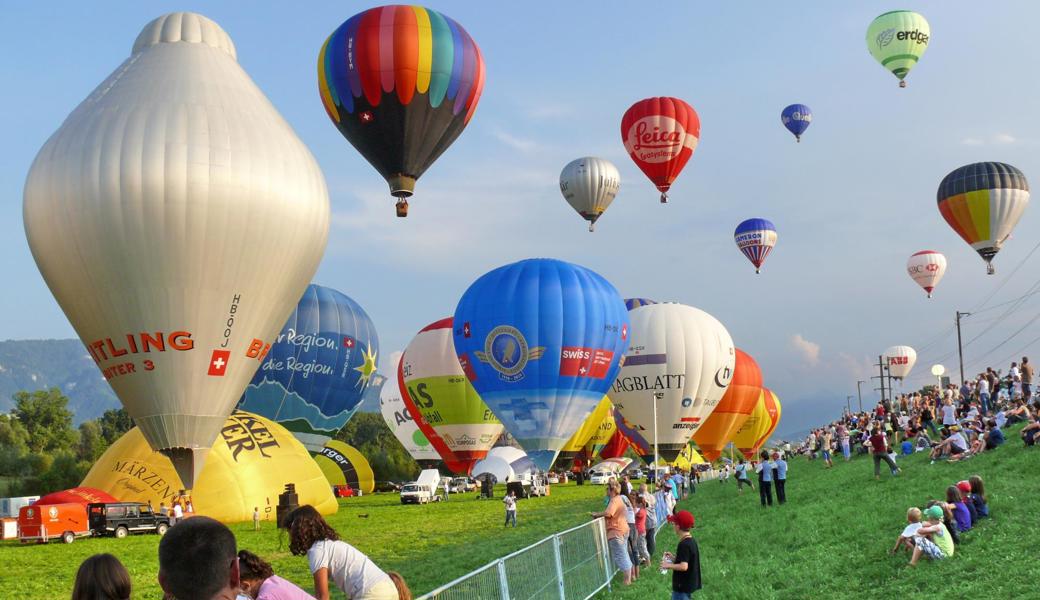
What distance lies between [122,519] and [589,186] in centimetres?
3240

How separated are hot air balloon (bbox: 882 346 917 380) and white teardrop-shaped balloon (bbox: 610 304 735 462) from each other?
174 feet

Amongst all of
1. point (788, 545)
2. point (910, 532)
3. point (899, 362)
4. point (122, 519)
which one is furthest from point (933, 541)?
point (899, 362)

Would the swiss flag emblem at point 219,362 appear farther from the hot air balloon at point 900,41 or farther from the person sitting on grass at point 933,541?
the hot air balloon at point 900,41

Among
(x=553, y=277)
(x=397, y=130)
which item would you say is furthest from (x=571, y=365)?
(x=397, y=130)

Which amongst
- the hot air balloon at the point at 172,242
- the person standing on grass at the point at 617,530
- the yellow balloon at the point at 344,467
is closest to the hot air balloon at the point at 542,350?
the hot air balloon at the point at 172,242

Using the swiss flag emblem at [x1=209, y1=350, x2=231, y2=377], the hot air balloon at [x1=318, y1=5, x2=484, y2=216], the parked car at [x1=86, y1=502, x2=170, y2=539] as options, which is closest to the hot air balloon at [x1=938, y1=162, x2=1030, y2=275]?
the hot air balloon at [x1=318, y1=5, x2=484, y2=216]

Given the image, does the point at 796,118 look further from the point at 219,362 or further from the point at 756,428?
the point at 219,362

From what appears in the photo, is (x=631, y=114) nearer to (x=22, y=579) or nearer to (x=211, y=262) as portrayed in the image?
(x=211, y=262)

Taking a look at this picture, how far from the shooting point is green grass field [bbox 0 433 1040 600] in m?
13.7

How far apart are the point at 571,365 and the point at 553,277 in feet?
12.8

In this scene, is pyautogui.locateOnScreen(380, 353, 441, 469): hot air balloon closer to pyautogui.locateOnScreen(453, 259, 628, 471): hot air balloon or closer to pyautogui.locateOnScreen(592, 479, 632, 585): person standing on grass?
pyautogui.locateOnScreen(453, 259, 628, 471): hot air balloon

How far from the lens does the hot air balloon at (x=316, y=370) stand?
5184 cm

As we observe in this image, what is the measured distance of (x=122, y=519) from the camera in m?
31.5

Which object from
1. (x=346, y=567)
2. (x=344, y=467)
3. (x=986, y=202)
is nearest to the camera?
(x=346, y=567)
